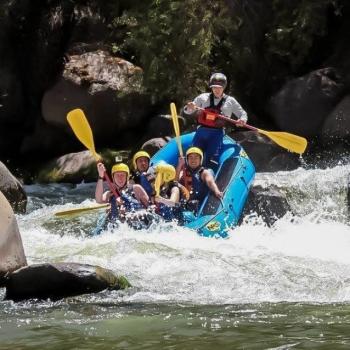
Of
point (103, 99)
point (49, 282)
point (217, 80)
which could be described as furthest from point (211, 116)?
point (103, 99)

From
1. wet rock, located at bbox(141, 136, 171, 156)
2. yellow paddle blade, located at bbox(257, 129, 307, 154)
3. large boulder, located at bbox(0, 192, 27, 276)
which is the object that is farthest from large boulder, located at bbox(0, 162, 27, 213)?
large boulder, located at bbox(0, 192, 27, 276)

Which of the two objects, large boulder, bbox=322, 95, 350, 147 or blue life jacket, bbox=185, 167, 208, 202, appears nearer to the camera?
blue life jacket, bbox=185, 167, 208, 202

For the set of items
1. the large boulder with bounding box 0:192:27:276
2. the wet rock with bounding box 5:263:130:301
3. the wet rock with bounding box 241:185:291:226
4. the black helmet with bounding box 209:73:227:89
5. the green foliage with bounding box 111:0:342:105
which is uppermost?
the green foliage with bounding box 111:0:342:105

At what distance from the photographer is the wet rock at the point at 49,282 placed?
4.29 meters

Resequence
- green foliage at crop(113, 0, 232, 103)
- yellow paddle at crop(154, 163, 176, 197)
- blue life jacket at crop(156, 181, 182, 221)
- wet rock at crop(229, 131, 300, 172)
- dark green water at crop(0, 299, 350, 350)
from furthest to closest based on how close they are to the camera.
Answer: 1. green foliage at crop(113, 0, 232, 103)
2. wet rock at crop(229, 131, 300, 172)
3. yellow paddle at crop(154, 163, 176, 197)
4. blue life jacket at crop(156, 181, 182, 221)
5. dark green water at crop(0, 299, 350, 350)

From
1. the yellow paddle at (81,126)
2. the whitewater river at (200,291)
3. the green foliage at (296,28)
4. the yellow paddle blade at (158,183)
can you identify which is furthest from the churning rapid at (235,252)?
the green foliage at (296,28)

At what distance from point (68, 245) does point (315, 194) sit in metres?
3.50

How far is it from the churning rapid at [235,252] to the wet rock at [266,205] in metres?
0.13

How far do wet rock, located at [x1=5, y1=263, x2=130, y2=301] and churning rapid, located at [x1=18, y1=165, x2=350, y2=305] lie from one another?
0.25 metres

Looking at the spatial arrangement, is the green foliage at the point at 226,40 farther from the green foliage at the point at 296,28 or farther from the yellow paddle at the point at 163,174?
the yellow paddle at the point at 163,174

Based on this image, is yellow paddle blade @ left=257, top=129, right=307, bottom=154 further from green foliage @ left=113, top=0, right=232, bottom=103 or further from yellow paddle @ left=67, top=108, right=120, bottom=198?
green foliage @ left=113, top=0, right=232, bottom=103

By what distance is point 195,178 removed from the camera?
743 cm

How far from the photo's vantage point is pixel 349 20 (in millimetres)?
12875

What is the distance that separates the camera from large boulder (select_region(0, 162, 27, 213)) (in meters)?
8.40
